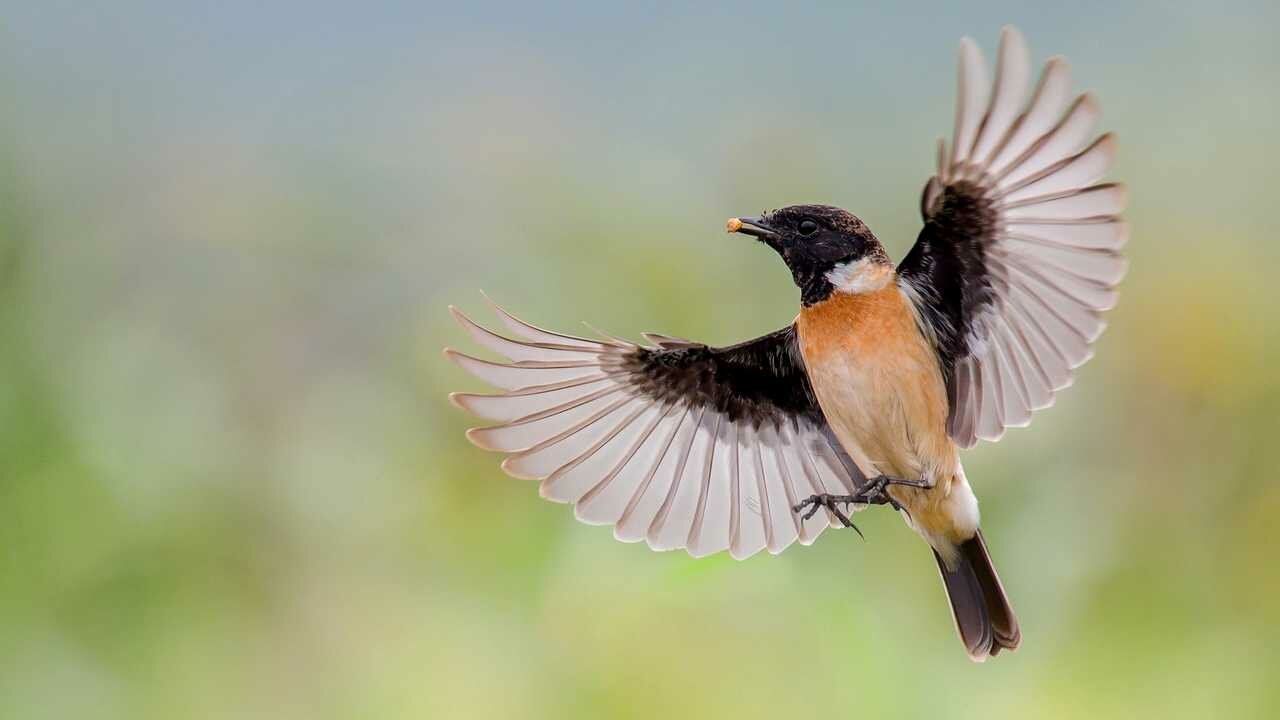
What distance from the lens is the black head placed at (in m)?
2.69

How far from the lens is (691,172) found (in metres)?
5.77

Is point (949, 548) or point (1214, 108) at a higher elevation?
point (1214, 108)

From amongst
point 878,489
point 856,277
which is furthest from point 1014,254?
point 878,489

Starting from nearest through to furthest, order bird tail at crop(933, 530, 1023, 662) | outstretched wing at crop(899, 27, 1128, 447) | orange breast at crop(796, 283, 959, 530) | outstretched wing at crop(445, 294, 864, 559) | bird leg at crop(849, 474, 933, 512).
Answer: outstretched wing at crop(899, 27, 1128, 447) < bird leg at crop(849, 474, 933, 512) < orange breast at crop(796, 283, 959, 530) < bird tail at crop(933, 530, 1023, 662) < outstretched wing at crop(445, 294, 864, 559)

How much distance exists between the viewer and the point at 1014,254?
2689 mm

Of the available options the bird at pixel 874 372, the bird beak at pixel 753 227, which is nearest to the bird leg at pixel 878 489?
the bird at pixel 874 372

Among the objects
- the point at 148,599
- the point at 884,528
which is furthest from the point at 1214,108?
the point at 148,599

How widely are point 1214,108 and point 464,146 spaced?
3.25 metres

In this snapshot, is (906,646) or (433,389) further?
(433,389)

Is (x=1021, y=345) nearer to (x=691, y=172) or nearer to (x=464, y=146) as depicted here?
(x=691, y=172)

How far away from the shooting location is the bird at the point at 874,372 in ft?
8.23

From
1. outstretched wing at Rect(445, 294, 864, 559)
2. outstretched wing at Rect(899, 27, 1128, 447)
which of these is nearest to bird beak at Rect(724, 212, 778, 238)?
outstretched wing at Rect(899, 27, 1128, 447)

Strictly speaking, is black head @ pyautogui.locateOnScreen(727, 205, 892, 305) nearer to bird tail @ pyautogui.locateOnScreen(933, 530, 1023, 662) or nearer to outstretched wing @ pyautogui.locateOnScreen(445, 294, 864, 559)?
outstretched wing @ pyautogui.locateOnScreen(445, 294, 864, 559)

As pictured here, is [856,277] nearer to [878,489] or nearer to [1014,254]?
[1014,254]
